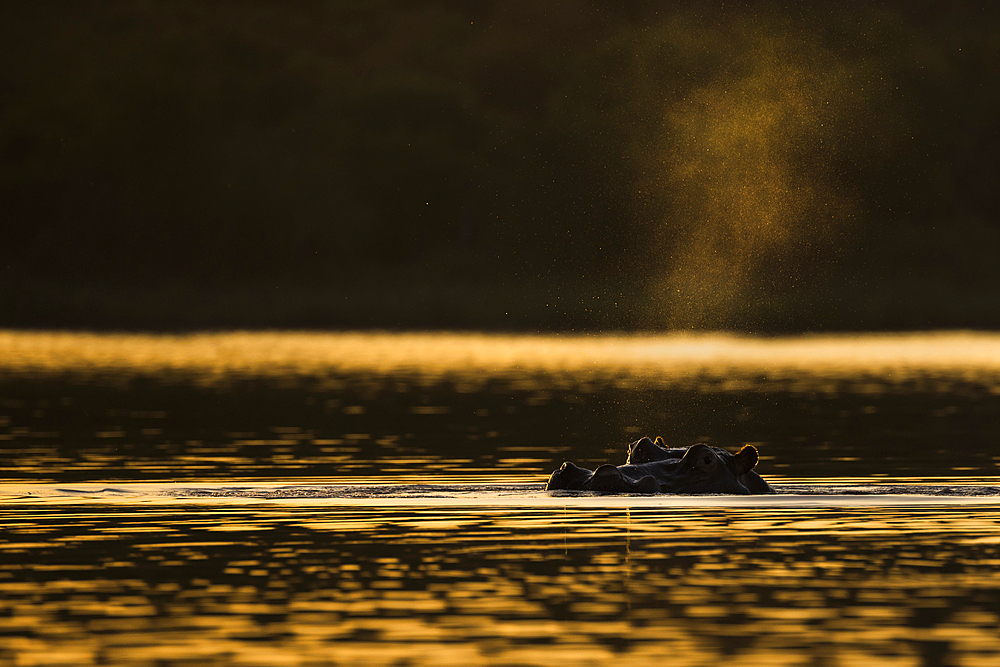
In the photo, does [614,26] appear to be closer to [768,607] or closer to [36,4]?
[36,4]

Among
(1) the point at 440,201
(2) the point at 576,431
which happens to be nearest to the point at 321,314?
(1) the point at 440,201

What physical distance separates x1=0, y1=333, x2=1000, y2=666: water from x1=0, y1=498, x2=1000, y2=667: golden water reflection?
48 mm

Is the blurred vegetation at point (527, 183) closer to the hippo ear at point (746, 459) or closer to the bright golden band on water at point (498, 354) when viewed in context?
the bright golden band on water at point (498, 354)

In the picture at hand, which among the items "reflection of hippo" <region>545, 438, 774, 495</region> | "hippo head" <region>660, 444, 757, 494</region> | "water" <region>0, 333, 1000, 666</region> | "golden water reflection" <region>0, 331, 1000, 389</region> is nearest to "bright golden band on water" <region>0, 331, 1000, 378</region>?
"golden water reflection" <region>0, 331, 1000, 389</region>

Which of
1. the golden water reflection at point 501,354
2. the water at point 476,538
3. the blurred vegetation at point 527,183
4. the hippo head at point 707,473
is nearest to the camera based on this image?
the water at point 476,538

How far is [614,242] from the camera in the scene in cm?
13400

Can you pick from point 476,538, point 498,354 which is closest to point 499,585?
point 476,538

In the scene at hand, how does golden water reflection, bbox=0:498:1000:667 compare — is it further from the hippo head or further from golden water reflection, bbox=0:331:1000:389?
golden water reflection, bbox=0:331:1000:389

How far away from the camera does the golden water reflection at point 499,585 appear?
16156 mm

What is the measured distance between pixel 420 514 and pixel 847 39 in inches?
4835

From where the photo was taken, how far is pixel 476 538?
74.9 feet

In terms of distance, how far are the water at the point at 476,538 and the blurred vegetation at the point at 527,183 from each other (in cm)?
7263

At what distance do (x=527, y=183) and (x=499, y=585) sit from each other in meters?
125

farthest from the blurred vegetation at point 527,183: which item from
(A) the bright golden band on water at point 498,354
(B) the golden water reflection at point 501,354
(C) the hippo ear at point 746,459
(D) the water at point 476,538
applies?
(C) the hippo ear at point 746,459
